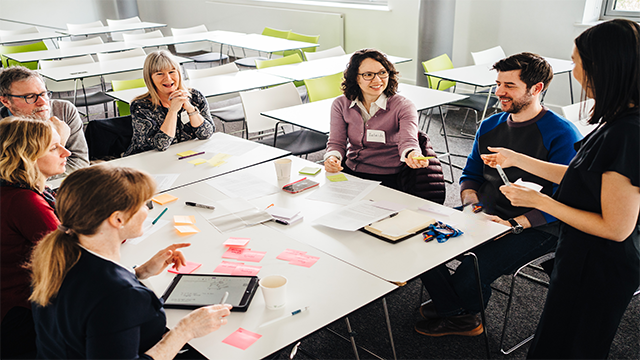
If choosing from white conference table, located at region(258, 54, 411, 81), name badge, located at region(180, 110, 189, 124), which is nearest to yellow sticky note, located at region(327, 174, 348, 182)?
name badge, located at region(180, 110, 189, 124)

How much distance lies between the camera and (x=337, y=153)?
2.91m

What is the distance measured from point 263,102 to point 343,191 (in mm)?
1981

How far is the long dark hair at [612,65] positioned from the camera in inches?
56.7

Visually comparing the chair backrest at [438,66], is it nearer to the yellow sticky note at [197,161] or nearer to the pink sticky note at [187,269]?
the yellow sticky note at [197,161]

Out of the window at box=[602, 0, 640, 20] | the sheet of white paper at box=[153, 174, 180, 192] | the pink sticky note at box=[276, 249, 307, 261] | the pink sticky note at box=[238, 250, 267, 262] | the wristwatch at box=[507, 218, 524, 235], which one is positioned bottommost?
the wristwatch at box=[507, 218, 524, 235]

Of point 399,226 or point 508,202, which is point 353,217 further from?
point 508,202

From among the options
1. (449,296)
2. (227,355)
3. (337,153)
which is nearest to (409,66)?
(337,153)

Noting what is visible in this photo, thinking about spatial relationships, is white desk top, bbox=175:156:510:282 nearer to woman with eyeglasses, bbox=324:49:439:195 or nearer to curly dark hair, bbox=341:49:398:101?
woman with eyeglasses, bbox=324:49:439:195

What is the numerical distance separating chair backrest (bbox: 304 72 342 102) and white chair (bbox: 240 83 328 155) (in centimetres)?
14

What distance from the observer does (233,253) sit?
6.05 feet

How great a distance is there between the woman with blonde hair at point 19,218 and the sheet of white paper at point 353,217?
103 centimetres

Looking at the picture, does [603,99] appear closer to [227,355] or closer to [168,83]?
[227,355]

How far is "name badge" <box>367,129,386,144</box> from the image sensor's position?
2873mm

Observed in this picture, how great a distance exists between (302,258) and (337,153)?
1.22 meters
